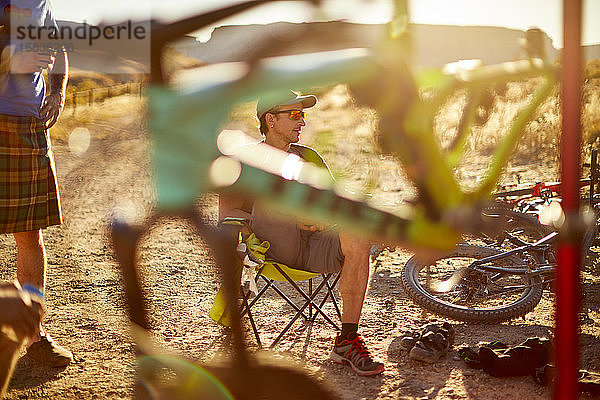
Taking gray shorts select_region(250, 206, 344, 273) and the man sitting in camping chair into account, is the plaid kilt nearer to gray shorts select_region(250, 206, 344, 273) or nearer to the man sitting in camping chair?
the man sitting in camping chair

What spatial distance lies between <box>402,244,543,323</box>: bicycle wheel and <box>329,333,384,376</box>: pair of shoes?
2.66 feet

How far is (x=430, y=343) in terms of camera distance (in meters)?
3.02

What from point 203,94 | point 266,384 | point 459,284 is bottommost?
point 266,384

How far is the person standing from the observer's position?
2.68 meters

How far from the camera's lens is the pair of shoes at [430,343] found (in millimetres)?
2961

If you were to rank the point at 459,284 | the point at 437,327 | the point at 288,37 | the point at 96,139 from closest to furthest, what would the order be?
the point at 288,37, the point at 437,327, the point at 459,284, the point at 96,139

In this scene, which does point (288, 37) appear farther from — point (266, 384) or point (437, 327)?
point (437, 327)

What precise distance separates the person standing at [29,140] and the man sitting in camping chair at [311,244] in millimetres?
884

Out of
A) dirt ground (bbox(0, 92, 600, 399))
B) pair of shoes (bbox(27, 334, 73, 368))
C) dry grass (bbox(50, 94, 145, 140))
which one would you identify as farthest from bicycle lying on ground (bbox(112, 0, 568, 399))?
dry grass (bbox(50, 94, 145, 140))

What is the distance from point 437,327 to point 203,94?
2.67m

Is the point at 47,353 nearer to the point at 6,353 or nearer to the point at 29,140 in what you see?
the point at 29,140

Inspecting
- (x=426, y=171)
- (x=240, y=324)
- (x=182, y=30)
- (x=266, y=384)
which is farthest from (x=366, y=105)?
(x=266, y=384)

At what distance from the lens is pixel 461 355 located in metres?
2.99

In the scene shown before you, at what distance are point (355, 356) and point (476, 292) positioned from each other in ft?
4.06
